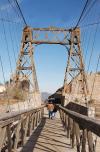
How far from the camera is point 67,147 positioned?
38.1ft

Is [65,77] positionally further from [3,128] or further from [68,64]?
[3,128]

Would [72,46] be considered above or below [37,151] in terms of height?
above

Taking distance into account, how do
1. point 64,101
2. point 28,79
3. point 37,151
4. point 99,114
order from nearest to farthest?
point 37,151, point 99,114, point 64,101, point 28,79

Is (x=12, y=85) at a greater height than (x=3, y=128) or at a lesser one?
greater


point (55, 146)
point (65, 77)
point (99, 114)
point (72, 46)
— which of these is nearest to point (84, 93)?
point (65, 77)

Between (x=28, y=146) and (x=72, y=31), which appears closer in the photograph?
(x=28, y=146)

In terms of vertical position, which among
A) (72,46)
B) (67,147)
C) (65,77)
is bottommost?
(67,147)

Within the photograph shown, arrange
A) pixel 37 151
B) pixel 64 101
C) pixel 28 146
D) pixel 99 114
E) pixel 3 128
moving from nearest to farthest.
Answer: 1. pixel 3 128
2. pixel 37 151
3. pixel 28 146
4. pixel 99 114
5. pixel 64 101

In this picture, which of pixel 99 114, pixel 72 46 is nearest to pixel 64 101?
pixel 72 46

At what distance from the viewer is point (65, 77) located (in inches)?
1871

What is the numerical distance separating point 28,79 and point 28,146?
3547cm

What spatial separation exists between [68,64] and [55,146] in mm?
35598

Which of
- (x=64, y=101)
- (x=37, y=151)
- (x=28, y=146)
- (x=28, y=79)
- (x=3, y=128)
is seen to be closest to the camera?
(x=3, y=128)

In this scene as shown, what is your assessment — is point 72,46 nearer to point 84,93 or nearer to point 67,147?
point 84,93
